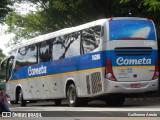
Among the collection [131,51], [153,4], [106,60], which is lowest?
[106,60]

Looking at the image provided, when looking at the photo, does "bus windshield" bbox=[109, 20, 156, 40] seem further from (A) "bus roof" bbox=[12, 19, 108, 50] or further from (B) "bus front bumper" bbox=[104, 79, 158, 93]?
(B) "bus front bumper" bbox=[104, 79, 158, 93]

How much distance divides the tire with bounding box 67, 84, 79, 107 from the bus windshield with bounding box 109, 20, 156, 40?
134 inches

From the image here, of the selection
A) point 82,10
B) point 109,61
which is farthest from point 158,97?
point 82,10

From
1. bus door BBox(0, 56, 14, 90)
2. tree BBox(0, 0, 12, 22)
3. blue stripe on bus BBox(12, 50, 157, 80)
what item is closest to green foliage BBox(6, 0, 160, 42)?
tree BBox(0, 0, 12, 22)

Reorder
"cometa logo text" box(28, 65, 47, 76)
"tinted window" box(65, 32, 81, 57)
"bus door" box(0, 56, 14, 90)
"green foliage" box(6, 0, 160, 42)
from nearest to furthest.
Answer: "tinted window" box(65, 32, 81, 57)
"cometa logo text" box(28, 65, 47, 76)
"bus door" box(0, 56, 14, 90)
"green foliage" box(6, 0, 160, 42)

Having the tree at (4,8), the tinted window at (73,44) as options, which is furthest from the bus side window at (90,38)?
the tree at (4,8)

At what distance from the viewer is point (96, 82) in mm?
19047

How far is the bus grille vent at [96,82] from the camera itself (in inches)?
742

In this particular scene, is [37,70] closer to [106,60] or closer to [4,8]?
[4,8]

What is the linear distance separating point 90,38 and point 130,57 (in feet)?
6.04

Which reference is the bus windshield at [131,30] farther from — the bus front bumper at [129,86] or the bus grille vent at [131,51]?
the bus front bumper at [129,86]

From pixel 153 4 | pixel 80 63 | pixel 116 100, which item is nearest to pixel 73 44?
pixel 80 63

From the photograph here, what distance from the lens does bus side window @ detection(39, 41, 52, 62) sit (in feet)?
74.9

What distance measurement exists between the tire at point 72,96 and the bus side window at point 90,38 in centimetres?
202
